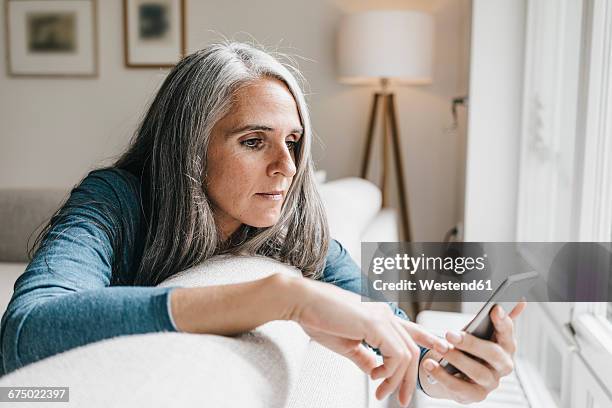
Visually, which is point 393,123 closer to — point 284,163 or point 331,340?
point 284,163

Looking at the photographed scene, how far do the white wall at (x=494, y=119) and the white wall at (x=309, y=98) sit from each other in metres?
0.87

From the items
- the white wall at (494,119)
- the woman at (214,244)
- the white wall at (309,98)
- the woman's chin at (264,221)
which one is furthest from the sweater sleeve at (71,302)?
the white wall at (309,98)

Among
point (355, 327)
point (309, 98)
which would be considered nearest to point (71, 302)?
point (355, 327)

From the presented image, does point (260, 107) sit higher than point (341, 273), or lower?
higher

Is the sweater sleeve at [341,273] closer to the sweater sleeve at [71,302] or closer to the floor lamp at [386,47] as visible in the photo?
the sweater sleeve at [71,302]

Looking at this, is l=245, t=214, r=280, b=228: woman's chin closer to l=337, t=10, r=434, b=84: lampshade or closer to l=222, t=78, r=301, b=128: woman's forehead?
l=222, t=78, r=301, b=128: woman's forehead

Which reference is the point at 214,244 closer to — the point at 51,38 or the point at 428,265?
the point at 428,265

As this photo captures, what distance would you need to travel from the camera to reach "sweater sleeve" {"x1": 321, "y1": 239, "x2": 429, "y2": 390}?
1.15 meters

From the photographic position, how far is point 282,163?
38.7 inches

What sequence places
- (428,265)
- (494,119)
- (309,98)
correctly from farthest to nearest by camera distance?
(309,98) < (494,119) < (428,265)

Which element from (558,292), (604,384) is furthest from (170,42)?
(604,384)

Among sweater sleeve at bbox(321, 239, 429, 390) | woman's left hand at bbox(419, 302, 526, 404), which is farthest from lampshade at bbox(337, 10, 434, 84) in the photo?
woman's left hand at bbox(419, 302, 526, 404)

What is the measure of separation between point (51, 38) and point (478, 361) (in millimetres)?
Result: 3533

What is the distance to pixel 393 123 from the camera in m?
3.26
